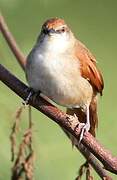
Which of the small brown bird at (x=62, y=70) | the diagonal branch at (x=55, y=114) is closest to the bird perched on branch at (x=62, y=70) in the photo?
the small brown bird at (x=62, y=70)

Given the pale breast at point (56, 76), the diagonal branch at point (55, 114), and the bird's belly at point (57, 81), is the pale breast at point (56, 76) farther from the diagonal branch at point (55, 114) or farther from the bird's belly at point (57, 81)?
the diagonal branch at point (55, 114)

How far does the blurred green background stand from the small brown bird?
15.5 inches

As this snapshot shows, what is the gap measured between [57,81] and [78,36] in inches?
42.3

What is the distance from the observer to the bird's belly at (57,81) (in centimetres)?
230

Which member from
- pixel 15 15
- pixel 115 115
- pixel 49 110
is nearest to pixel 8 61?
pixel 15 15

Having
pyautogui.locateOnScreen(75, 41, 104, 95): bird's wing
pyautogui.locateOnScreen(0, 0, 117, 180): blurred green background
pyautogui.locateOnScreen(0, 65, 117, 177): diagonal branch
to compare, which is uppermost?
pyautogui.locateOnScreen(0, 65, 117, 177): diagonal branch

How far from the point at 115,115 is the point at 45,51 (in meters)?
0.94

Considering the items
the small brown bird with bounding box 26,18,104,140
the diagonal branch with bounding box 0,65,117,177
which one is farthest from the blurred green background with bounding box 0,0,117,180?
the diagonal branch with bounding box 0,65,117,177

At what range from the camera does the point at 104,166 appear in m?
1.82

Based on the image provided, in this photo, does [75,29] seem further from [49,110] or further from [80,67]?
[49,110]

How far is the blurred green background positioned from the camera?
2.93 meters

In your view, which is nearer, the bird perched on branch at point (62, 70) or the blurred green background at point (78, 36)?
the bird perched on branch at point (62, 70)

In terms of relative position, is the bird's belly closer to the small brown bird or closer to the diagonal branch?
the small brown bird

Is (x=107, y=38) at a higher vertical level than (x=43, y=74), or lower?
lower
